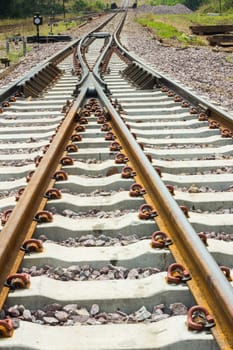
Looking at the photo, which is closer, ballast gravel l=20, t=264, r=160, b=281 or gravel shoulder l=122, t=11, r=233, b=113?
ballast gravel l=20, t=264, r=160, b=281

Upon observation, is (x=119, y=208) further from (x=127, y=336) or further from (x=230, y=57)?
(x=230, y=57)

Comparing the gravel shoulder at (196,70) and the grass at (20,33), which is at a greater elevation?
the gravel shoulder at (196,70)

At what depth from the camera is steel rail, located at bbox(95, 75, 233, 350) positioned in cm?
216

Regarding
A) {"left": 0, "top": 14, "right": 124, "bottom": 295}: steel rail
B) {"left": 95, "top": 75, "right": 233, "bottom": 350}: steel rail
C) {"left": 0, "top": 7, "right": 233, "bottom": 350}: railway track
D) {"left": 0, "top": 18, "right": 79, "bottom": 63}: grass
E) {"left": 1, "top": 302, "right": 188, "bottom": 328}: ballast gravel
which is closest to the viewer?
{"left": 95, "top": 75, "right": 233, "bottom": 350}: steel rail

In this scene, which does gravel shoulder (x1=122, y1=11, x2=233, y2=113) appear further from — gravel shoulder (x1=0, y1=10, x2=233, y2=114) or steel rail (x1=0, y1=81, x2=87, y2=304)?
steel rail (x1=0, y1=81, x2=87, y2=304)

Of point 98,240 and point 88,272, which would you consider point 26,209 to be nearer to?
point 98,240

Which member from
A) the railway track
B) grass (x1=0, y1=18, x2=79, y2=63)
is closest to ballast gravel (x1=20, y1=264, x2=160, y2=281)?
the railway track

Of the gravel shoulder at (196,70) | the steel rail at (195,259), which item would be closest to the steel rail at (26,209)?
the steel rail at (195,259)

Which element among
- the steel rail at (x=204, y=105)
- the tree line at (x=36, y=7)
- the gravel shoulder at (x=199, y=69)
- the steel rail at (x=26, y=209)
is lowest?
the tree line at (x=36, y=7)

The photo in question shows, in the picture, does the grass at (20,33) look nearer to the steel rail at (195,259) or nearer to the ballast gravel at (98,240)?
the steel rail at (195,259)

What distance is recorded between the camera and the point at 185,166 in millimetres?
4633

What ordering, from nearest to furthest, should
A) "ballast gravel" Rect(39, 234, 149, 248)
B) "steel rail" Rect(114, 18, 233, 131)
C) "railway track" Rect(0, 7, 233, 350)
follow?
"railway track" Rect(0, 7, 233, 350) → "ballast gravel" Rect(39, 234, 149, 248) → "steel rail" Rect(114, 18, 233, 131)

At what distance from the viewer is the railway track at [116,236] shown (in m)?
2.28

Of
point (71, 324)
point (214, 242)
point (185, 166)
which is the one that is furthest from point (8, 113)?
point (71, 324)
